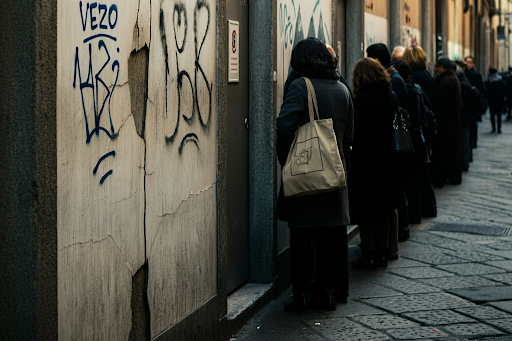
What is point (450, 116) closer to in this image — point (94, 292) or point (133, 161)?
point (133, 161)

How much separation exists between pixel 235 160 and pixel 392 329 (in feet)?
4.84

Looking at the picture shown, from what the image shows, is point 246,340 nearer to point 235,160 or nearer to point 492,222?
point 235,160

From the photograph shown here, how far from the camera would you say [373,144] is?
6.18 metres

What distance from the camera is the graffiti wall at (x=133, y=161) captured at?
2.98 metres

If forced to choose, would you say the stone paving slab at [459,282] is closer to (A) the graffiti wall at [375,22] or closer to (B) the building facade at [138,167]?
(B) the building facade at [138,167]

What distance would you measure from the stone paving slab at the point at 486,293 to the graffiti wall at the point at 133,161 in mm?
2004

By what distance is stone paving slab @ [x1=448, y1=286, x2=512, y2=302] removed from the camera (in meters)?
5.48

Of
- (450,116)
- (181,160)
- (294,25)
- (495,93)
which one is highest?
(495,93)

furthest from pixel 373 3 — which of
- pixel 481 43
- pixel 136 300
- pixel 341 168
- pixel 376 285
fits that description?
pixel 481 43

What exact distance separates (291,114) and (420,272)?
2.14m

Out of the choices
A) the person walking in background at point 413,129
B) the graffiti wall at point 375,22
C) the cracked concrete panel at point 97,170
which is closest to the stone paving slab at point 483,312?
the person walking in background at point 413,129

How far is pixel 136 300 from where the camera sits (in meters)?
3.57

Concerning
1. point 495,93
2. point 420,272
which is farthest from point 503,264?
point 495,93

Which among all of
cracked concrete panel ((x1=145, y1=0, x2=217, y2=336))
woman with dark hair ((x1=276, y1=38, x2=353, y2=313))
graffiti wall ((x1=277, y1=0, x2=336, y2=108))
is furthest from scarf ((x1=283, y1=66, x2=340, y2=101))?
graffiti wall ((x1=277, y1=0, x2=336, y2=108))
